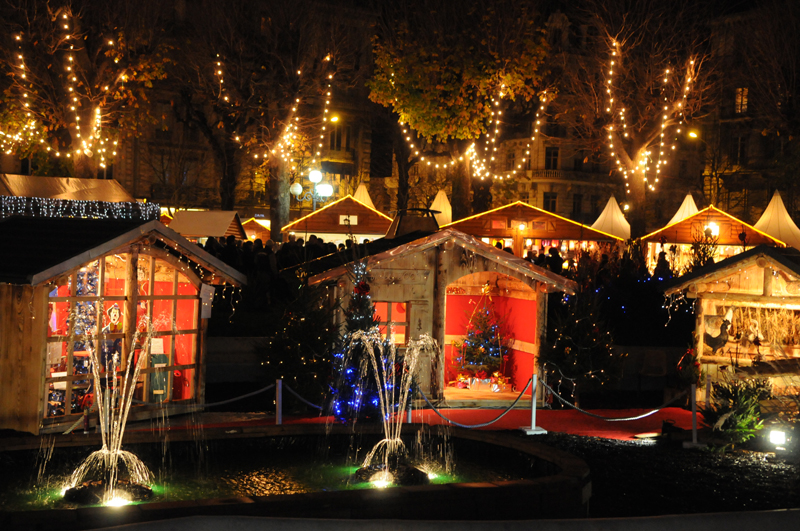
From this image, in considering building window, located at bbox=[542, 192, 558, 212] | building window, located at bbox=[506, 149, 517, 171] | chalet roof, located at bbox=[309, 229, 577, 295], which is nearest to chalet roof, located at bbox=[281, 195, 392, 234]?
chalet roof, located at bbox=[309, 229, 577, 295]

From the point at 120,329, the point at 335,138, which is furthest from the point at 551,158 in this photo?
the point at 120,329

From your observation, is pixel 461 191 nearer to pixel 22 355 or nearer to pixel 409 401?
pixel 409 401

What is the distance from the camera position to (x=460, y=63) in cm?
2697

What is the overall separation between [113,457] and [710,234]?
19.5 metres

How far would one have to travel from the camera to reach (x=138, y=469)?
8398mm

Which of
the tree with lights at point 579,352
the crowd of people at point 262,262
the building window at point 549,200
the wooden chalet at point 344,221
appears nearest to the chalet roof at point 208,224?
the wooden chalet at point 344,221

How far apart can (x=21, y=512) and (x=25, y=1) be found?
66.8 ft

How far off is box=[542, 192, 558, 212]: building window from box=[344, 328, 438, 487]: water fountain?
48.7 metres

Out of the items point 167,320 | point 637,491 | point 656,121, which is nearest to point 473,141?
point 656,121

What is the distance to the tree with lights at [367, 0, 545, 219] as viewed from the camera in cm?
2688

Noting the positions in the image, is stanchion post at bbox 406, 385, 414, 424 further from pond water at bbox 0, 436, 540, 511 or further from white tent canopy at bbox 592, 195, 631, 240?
white tent canopy at bbox 592, 195, 631, 240

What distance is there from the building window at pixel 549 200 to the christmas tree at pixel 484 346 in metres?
46.7

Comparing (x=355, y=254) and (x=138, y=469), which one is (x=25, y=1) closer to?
(x=355, y=254)

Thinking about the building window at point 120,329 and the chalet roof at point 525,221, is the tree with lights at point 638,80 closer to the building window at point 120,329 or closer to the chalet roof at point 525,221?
the chalet roof at point 525,221
